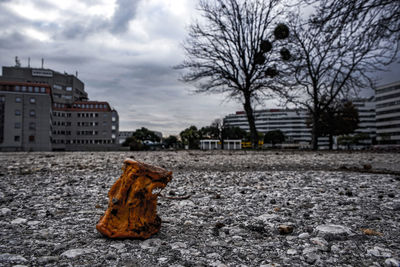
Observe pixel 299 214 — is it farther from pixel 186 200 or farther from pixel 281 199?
pixel 186 200

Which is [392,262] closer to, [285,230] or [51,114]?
[285,230]

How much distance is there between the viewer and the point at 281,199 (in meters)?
3.66

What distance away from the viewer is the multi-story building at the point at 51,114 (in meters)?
68.1

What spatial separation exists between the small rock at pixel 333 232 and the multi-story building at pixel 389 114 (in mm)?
118412

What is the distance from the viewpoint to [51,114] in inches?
3118

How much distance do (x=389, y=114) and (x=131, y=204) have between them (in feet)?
419

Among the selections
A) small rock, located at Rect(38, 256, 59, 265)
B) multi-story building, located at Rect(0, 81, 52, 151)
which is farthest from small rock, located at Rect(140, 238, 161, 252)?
multi-story building, located at Rect(0, 81, 52, 151)

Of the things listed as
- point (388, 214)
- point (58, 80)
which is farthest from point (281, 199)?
point (58, 80)

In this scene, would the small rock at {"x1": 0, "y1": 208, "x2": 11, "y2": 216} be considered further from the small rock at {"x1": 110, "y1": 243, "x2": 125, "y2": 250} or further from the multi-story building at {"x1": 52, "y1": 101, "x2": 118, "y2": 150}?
the multi-story building at {"x1": 52, "y1": 101, "x2": 118, "y2": 150}

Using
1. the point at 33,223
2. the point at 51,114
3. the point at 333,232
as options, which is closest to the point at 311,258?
the point at 333,232

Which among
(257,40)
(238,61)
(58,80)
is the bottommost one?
(238,61)

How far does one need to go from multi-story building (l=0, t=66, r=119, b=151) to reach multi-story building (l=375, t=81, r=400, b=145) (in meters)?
105

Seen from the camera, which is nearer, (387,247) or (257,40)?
(387,247)

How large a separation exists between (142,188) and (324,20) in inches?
222
